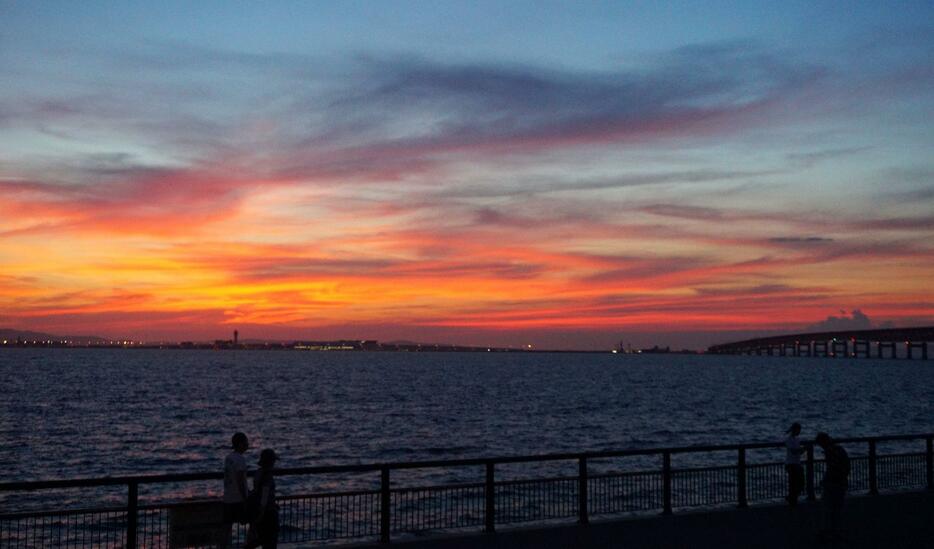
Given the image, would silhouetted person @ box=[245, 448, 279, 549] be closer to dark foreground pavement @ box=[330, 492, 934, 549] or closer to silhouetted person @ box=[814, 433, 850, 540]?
dark foreground pavement @ box=[330, 492, 934, 549]

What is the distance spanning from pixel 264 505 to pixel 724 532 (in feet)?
22.5

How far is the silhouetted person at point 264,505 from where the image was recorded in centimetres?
1129

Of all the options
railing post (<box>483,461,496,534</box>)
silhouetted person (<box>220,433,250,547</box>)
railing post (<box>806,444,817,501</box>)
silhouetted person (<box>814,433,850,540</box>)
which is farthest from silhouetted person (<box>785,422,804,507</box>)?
silhouetted person (<box>220,433,250,547</box>)

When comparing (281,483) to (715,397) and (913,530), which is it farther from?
(715,397)

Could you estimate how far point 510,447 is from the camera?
52938mm

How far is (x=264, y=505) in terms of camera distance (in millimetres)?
11367

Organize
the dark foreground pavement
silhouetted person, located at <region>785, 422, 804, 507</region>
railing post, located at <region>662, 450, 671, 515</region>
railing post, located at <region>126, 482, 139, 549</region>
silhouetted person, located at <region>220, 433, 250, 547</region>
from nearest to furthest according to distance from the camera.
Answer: railing post, located at <region>126, 482, 139, 549</region> < silhouetted person, located at <region>220, 433, 250, 547</region> < the dark foreground pavement < railing post, located at <region>662, 450, 671, 515</region> < silhouetted person, located at <region>785, 422, 804, 507</region>

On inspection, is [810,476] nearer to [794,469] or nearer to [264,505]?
[794,469]

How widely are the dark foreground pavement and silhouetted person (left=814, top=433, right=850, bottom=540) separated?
0.79 ft

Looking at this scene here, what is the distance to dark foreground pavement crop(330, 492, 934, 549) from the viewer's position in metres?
13.2

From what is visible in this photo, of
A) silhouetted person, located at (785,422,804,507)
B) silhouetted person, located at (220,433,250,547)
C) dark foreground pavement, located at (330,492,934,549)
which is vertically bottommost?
dark foreground pavement, located at (330,492,934,549)

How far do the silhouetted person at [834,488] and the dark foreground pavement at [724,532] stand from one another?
24cm

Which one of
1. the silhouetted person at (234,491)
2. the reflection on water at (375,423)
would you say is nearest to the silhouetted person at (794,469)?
the silhouetted person at (234,491)

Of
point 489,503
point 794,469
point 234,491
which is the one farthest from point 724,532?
point 234,491
